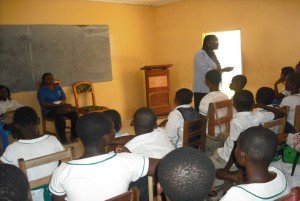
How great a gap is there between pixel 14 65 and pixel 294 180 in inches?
169

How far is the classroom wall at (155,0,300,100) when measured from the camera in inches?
194

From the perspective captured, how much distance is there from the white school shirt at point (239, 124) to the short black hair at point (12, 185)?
180cm

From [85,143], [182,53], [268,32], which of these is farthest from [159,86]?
[85,143]

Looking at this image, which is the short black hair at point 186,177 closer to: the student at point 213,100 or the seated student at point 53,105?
the student at point 213,100

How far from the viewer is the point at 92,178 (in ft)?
4.50

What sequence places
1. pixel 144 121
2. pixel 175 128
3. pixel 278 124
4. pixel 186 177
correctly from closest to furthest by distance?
pixel 186 177
pixel 144 121
pixel 278 124
pixel 175 128

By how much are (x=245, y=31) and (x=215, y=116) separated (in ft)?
Result: 10.0

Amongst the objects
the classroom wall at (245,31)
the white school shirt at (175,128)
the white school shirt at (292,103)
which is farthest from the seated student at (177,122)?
the classroom wall at (245,31)

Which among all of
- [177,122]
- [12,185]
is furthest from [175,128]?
[12,185]

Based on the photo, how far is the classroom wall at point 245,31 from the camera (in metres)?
4.93

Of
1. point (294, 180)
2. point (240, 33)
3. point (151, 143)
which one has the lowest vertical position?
point (294, 180)

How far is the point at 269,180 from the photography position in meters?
1.36

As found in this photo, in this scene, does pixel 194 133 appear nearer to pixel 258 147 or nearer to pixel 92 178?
pixel 258 147

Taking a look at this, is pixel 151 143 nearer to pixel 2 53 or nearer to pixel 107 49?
pixel 2 53
